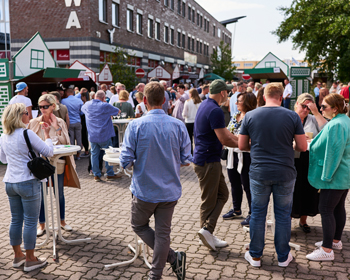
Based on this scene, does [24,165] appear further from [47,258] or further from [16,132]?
[47,258]

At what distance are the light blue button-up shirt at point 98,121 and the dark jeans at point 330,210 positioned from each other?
538cm

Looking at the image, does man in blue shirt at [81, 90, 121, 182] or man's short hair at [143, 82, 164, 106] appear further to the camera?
man in blue shirt at [81, 90, 121, 182]

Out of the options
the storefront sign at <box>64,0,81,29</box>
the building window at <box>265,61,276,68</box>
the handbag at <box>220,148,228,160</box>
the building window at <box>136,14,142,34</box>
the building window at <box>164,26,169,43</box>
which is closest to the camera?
the handbag at <box>220,148,228,160</box>

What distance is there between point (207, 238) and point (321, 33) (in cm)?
2540

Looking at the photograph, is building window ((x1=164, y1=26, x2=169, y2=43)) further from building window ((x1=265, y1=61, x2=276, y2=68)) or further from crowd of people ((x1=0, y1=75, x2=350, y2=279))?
crowd of people ((x1=0, y1=75, x2=350, y2=279))

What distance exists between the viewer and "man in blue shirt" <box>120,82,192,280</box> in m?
3.55

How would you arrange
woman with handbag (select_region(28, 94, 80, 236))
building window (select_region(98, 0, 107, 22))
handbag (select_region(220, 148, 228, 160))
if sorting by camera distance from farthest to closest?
building window (select_region(98, 0, 107, 22)), handbag (select_region(220, 148, 228, 160)), woman with handbag (select_region(28, 94, 80, 236))

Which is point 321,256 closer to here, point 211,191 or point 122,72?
point 211,191

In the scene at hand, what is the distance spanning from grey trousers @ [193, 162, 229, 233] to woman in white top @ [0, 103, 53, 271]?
71.6 inches

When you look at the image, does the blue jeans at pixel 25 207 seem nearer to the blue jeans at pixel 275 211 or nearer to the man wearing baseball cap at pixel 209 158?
the man wearing baseball cap at pixel 209 158

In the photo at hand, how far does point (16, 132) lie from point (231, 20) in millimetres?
71709

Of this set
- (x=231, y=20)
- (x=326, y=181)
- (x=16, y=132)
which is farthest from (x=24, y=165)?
(x=231, y=20)

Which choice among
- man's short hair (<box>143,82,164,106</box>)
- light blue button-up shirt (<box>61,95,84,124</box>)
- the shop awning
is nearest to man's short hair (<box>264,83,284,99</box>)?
man's short hair (<box>143,82,164,106</box>)

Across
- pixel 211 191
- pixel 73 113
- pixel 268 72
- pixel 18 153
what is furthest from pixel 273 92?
pixel 268 72
